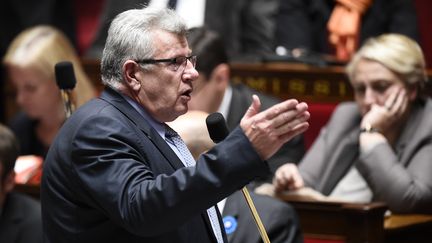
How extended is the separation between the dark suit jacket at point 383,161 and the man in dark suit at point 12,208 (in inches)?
33.9

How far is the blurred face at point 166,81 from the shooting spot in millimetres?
1860

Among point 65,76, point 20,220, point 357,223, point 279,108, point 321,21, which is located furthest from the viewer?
point 321,21

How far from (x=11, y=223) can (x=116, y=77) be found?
110cm

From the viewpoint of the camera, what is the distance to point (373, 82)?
311 centimetres

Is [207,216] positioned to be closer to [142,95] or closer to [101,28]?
[142,95]

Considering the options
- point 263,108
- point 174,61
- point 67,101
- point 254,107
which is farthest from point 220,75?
point 254,107

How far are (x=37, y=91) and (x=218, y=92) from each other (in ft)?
2.55

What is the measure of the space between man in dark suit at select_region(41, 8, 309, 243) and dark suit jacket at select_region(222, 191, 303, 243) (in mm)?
516

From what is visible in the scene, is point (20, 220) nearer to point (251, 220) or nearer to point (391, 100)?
point (251, 220)

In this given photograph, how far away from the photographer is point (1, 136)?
2.88 m

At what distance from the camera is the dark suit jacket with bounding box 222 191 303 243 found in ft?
8.20

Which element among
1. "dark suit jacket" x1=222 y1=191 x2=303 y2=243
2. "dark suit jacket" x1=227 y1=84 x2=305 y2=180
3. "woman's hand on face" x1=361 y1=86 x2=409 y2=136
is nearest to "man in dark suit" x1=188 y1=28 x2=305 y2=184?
"dark suit jacket" x1=227 y1=84 x2=305 y2=180

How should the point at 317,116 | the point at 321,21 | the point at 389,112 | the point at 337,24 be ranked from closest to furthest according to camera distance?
1. the point at 389,112
2. the point at 317,116
3. the point at 337,24
4. the point at 321,21

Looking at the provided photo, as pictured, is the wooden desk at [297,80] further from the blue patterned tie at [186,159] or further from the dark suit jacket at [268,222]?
the blue patterned tie at [186,159]
